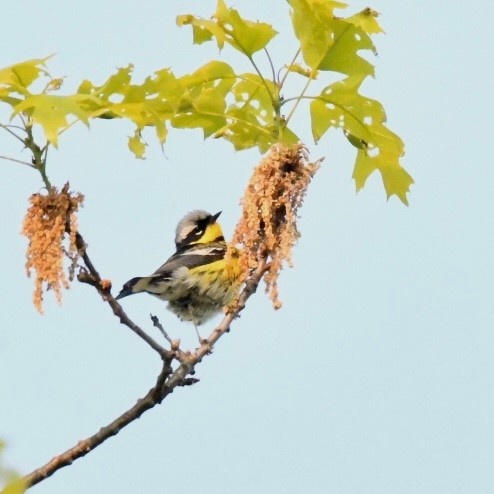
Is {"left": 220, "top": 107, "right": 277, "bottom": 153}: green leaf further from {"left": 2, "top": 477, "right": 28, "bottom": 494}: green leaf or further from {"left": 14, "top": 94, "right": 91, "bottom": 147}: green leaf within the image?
{"left": 2, "top": 477, "right": 28, "bottom": 494}: green leaf

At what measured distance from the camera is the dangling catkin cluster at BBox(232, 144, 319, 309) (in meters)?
3.77

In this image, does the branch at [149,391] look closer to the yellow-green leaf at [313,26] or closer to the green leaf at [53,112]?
the green leaf at [53,112]

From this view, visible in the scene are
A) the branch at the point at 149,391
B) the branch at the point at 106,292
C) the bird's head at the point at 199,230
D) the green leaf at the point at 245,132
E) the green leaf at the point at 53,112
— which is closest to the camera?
the green leaf at the point at 53,112

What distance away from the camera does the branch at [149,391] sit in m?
3.16

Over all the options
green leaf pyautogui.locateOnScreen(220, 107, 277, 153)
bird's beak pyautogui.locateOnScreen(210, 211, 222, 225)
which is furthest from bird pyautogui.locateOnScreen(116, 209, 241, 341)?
green leaf pyautogui.locateOnScreen(220, 107, 277, 153)

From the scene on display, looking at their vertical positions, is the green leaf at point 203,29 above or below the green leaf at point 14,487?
above

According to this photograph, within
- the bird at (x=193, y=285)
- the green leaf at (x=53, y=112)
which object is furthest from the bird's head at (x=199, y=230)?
the green leaf at (x=53, y=112)

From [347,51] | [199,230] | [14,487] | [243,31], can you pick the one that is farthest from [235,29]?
[199,230]

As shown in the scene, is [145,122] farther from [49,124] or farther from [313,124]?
[313,124]

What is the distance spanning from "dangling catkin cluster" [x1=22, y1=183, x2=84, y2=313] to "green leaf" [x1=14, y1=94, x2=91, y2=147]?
0.45 m

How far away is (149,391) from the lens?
3.30m

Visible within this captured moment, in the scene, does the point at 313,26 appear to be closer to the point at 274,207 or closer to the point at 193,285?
the point at 274,207

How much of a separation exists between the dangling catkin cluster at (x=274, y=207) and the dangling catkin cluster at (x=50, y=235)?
2.40ft

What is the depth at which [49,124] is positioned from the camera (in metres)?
2.85
